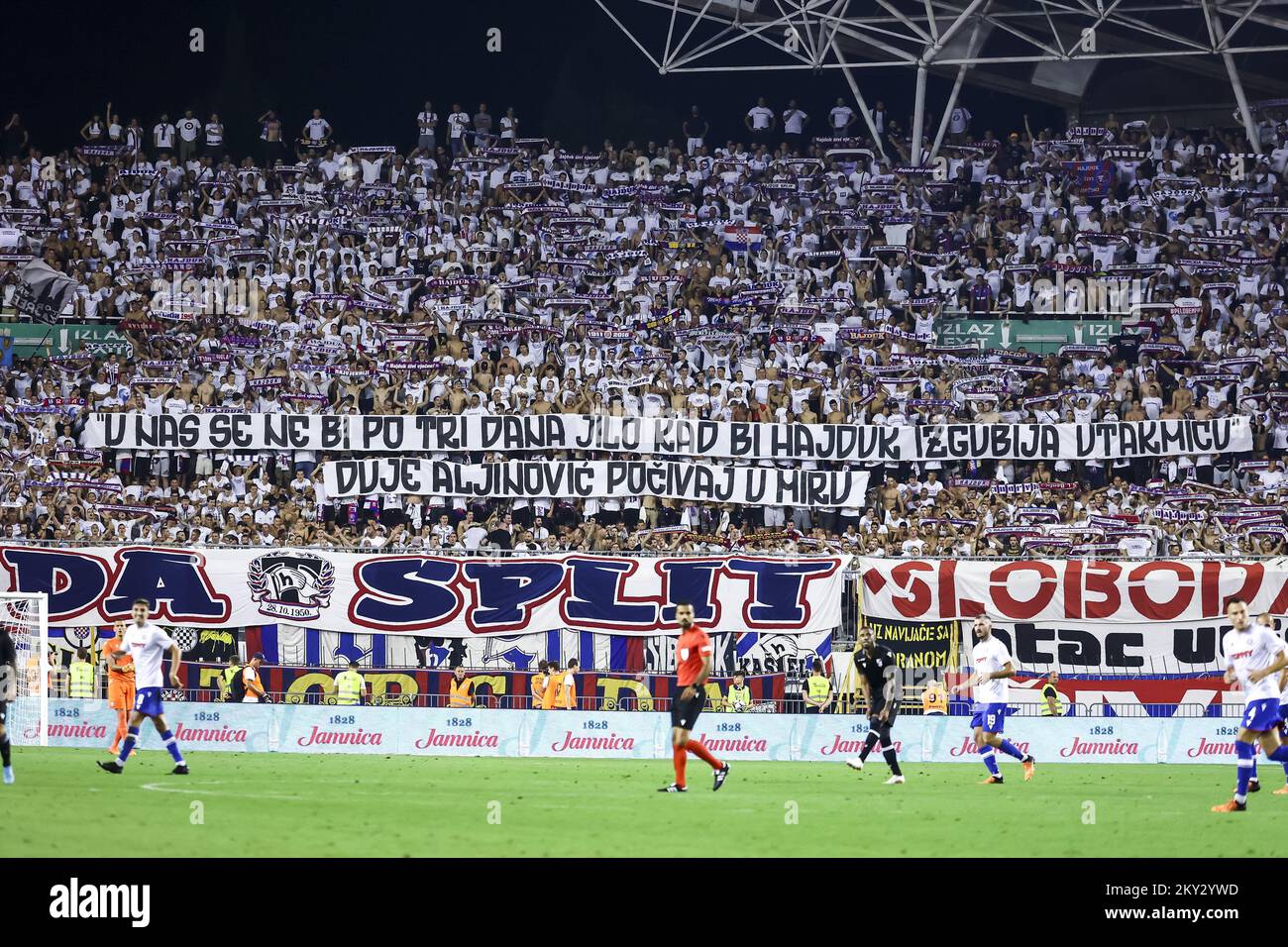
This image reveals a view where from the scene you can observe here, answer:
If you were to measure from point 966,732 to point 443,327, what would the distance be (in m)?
15.8

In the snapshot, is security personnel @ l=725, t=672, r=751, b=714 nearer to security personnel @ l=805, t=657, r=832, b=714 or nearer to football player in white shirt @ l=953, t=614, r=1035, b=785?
security personnel @ l=805, t=657, r=832, b=714

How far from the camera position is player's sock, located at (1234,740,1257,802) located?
17.3 m

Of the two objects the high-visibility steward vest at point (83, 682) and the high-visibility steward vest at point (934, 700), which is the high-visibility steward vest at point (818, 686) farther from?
the high-visibility steward vest at point (83, 682)

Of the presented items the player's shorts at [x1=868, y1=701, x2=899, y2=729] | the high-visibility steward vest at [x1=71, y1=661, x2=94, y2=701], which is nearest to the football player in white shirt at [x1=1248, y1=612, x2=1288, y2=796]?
the player's shorts at [x1=868, y1=701, x2=899, y2=729]

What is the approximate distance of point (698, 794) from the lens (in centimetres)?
1797

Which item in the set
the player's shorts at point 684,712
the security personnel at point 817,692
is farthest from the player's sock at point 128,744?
the security personnel at point 817,692

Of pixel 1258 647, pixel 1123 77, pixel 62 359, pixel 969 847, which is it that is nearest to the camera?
pixel 969 847

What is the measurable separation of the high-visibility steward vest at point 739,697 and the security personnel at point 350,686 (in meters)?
6.09

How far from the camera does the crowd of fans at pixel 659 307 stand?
32469 millimetres

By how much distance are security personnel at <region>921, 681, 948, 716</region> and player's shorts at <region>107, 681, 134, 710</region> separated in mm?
12306

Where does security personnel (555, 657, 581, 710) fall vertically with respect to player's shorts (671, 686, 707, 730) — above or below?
below

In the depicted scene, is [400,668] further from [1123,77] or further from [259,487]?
[1123,77]

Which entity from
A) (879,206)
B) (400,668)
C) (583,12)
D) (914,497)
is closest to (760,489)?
(914,497)

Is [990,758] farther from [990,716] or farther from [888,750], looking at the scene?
[888,750]
